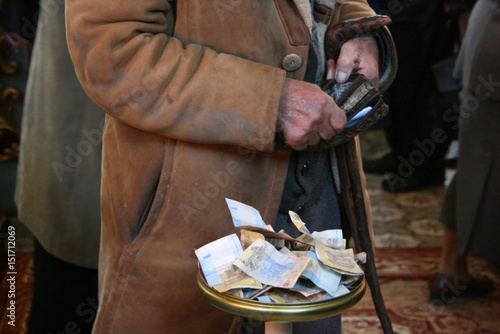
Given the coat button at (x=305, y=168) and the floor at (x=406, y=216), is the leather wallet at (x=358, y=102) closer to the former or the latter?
the coat button at (x=305, y=168)

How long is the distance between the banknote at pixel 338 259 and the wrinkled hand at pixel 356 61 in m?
0.46

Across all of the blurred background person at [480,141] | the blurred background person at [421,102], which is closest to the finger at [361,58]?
the blurred background person at [480,141]

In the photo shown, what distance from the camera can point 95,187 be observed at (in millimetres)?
2074

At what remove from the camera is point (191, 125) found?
1.24 metres

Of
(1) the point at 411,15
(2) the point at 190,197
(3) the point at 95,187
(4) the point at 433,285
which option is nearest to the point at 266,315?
(2) the point at 190,197

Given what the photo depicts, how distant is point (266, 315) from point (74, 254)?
1317 mm

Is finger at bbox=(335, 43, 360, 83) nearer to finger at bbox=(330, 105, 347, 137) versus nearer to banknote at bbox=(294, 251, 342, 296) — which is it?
finger at bbox=(330, 105, 347, 137)

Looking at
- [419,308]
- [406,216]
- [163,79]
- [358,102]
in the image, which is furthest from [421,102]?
[163,79]

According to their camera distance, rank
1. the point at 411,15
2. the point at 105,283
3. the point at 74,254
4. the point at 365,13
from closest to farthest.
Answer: the point at 105,283, the point at 365,13, the point at 74,254, the point at 411,15

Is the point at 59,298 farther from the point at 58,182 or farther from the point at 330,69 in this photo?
the point at 330,69

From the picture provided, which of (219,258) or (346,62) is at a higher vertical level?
(346,62)

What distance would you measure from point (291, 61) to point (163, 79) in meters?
0.30

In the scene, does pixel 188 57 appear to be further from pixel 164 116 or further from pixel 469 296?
pixel 469 296

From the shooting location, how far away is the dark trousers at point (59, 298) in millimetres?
2062
